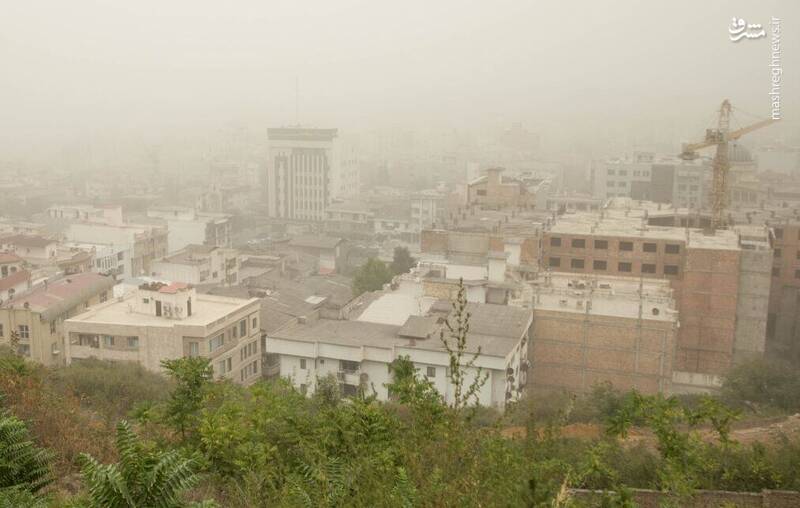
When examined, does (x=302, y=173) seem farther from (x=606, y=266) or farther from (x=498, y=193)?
(x=606, y=266)

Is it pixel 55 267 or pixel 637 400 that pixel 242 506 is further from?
pixel 55 267

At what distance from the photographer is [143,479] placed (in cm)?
229

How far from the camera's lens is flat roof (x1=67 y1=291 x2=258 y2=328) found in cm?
970

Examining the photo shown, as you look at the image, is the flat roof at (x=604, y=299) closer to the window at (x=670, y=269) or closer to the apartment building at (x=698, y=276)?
the apartment building at (x=698, y=276)

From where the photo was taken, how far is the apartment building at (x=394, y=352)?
28.5 feet

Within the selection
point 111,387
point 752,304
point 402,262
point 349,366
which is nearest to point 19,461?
point 111,387

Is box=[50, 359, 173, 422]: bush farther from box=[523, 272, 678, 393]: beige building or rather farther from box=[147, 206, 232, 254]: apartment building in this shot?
box=[147, 206, 232, 254]: apartment building

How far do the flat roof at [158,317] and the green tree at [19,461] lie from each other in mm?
6707

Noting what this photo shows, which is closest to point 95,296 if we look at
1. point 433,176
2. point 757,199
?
point 757,199

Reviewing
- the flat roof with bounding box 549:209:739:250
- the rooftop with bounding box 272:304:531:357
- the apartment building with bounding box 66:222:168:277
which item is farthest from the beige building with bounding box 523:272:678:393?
the apartment building with bounding box 66:222:168:277

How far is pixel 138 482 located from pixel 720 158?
17131mm

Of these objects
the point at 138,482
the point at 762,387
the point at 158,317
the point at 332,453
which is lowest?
the point at 762,387

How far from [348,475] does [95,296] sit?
10.3m

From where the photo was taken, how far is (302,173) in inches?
1179
